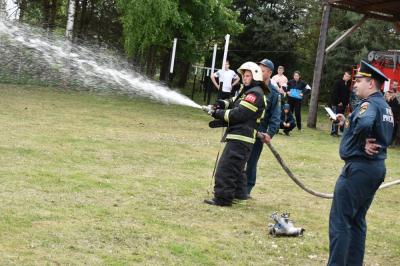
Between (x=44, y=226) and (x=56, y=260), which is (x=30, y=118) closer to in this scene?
(x=44, y=226)

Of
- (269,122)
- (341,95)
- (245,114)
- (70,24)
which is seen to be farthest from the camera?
(70,24)

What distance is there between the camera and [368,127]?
202 inches

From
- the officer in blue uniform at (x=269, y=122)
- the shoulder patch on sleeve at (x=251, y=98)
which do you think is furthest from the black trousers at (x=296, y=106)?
the shoulder patch on sleeve at (x=251, y=98)

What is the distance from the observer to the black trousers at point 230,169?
820cm

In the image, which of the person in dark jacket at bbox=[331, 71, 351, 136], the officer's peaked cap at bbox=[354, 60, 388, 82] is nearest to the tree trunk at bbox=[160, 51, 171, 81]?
the person in dark jacket at bbox=[331, 71, 351, 136]

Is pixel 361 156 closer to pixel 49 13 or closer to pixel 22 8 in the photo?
pixel 22 8

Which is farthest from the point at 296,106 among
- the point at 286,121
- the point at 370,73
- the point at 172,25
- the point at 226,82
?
the point at 370,73

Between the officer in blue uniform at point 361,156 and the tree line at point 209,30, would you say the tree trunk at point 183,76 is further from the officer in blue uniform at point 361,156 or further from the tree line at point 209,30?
the officer in blue uniform at point 361,156

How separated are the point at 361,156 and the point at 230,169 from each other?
3.15m

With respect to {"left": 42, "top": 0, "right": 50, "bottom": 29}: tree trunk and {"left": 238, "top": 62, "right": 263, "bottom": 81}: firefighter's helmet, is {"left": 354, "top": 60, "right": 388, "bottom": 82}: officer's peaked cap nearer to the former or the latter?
{"left": 238, "top": 62, "right": 263, "bottom": 81}: firefighter's helmet

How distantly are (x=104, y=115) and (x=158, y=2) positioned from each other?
20.8ft

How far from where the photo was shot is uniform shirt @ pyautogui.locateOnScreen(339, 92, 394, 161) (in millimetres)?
5166

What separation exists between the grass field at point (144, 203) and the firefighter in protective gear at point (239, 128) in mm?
328

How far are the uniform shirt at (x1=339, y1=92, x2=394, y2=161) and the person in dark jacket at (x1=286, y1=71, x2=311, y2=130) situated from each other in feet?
44.2
